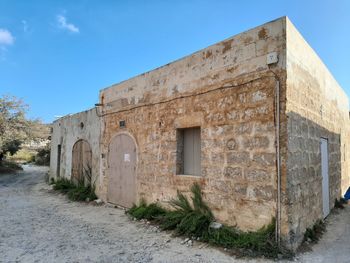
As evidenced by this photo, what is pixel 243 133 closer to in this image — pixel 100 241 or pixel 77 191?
pixel 100 241

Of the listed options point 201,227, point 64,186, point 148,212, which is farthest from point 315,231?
point 64,186

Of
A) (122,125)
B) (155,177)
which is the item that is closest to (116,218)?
(155,177)

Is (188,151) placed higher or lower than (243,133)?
lower

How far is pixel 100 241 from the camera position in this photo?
15.7ft

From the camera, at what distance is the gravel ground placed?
4.02 meters

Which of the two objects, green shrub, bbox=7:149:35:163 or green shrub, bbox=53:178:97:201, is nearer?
green shrub, bbox=53:178:97:201

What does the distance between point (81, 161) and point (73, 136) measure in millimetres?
1438

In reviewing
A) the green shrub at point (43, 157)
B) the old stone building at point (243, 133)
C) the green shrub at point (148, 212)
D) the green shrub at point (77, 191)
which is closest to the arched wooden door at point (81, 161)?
the green shrub at point (77, 191)

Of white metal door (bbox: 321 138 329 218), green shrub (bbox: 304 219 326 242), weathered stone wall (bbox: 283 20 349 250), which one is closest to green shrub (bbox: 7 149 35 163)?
white metal door (bbox: 321 138 329 218)

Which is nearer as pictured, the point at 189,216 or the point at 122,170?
the point at 189,216

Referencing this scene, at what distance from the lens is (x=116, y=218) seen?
253 inches

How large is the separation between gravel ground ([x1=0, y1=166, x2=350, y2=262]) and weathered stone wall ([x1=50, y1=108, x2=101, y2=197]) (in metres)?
2.32

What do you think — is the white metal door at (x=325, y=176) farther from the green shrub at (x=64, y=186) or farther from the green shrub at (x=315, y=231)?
the green shrub at (x=64, y=186)

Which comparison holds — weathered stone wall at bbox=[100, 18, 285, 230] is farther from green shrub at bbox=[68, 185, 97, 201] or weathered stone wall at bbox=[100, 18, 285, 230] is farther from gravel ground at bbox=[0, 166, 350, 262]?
green shrub at bbox=[68, 185, 97, 201]
